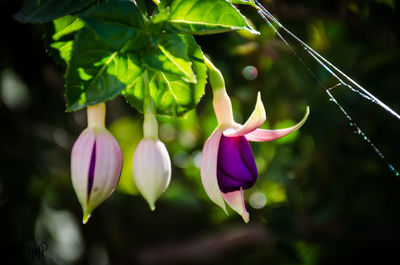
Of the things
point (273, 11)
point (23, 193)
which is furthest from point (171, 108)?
point (23, 193)

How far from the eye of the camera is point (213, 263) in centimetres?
185

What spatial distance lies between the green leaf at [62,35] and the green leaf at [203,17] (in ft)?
0.43

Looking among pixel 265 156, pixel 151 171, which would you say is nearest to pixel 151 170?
pixel 151 171

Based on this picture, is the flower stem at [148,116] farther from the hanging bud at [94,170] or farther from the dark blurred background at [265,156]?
the dark blurred background at [265,156]

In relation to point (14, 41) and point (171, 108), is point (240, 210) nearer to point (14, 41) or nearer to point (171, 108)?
point (171, 108)

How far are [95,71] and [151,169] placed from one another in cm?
13

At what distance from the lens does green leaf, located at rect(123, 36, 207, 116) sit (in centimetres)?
62

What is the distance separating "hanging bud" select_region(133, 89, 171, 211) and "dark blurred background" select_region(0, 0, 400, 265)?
1.85 ft

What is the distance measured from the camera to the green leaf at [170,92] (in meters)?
0.62

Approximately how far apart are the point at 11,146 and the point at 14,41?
0.49 meters

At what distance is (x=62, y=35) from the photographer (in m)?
0.60
